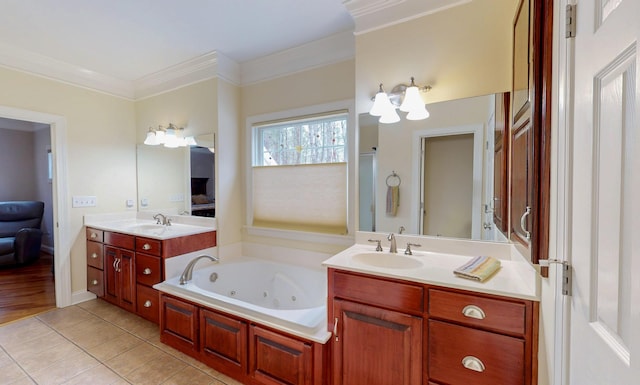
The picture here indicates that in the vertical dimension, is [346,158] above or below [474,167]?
above

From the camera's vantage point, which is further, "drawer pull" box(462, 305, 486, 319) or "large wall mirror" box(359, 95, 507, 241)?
"large wall mirror" box(359, 95, 507, 241)

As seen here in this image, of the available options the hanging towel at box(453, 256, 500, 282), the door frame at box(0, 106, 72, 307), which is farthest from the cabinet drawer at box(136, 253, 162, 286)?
the hanging towel at box(453, 256, 500, 282)

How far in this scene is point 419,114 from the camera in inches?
71.6

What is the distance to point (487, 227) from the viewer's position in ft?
5.46

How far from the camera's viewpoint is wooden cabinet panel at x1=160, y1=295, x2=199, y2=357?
79.4 inches

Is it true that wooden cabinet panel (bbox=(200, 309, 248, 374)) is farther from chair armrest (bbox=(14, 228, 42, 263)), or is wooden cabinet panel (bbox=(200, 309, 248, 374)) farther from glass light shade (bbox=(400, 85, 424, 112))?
chair armrest (bbox=(14, 228, 42, 263))

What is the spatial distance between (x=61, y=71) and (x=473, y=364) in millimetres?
4262

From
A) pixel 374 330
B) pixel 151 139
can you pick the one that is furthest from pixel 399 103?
pixel 151 139

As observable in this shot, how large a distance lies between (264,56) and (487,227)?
8.09 ft

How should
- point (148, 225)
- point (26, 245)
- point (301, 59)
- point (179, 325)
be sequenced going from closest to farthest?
point (179, 325) → point (301, 59) → point (148, 225) → point (26, 245)

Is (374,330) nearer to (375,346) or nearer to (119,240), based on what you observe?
(375,346)

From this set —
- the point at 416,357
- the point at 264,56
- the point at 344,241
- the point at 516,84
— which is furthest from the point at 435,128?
the point at 264,56

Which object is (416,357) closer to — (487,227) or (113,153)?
(487,227)

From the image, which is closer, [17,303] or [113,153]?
[17,303]
